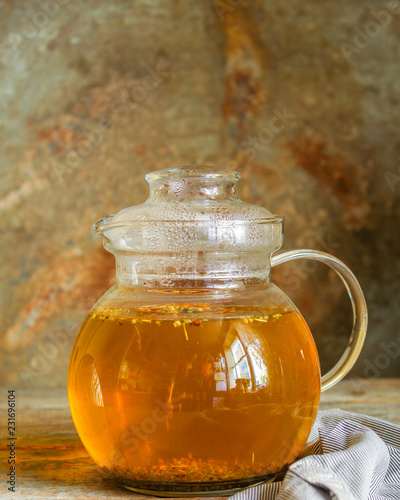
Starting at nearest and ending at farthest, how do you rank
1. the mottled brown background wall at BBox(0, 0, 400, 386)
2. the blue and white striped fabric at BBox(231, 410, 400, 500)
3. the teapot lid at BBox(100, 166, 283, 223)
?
the blue and white striped fabric at BBox(231, 410, 400, 500) < the teapot lid at BBox(100, 166, 283, 223) < the mottled brown background wall at BBox(0, 0, 400, 386)

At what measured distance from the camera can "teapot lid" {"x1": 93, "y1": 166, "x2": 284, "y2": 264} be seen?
2.45 ft

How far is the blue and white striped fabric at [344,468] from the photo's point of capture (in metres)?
0.65

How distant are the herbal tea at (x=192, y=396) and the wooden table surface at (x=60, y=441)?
57mm

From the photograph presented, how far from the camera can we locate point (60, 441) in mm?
1007

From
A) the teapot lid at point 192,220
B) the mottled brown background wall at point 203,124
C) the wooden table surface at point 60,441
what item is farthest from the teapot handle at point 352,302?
the mottled brown background wall at point 203,124

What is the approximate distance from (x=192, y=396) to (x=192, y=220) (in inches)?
7.8

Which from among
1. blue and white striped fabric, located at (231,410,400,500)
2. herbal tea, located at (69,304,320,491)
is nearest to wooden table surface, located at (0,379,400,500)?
herbal tea, located at (69,304,320,491)

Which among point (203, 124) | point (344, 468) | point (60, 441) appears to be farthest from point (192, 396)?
point (203, 124)

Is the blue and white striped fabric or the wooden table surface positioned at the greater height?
the blue and white striped fabric

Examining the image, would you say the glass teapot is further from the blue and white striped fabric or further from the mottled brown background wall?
the mottled brown background wall

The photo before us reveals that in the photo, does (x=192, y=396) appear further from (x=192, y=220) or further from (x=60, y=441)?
(x=60, y=441)

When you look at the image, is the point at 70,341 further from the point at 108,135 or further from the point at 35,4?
the point at 35,4

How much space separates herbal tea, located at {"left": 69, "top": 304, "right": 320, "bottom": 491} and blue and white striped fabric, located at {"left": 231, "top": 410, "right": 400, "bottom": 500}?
0.15 feet

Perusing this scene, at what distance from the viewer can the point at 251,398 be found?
2.31 feet
